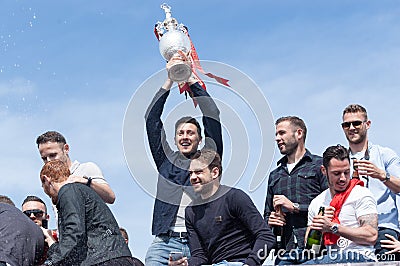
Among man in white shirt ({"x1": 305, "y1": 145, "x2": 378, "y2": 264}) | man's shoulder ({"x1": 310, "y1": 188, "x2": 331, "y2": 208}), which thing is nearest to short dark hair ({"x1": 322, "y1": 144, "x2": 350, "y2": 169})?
man in white shirt ({"x1": 305, "y1": 145, "x2": 378, "y2": 264})

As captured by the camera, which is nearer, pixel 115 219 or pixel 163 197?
pixel 115 219

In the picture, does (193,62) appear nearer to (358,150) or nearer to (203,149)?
(203,149)

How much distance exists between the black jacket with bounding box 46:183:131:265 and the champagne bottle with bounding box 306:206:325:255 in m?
2.11

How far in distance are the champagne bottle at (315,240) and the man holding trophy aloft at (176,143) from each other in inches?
56.3

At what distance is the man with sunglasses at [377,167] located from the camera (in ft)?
28.9

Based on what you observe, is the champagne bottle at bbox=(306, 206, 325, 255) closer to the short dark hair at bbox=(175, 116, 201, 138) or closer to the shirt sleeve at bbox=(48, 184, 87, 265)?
the short dark hair at bbox=(175, 116, 201, 138)

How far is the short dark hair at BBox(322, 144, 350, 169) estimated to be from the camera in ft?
27.9

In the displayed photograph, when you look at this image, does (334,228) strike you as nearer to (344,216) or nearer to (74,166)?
(344,216)

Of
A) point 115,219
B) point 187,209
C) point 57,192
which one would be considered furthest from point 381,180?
point 57,192

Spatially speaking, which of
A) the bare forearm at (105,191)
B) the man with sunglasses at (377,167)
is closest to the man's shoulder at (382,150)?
the man with sunglasses at (377,167)

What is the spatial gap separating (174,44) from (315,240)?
3055 millimetres

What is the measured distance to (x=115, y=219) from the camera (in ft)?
25.8

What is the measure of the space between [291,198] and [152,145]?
1.86m

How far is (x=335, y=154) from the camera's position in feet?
28.0
